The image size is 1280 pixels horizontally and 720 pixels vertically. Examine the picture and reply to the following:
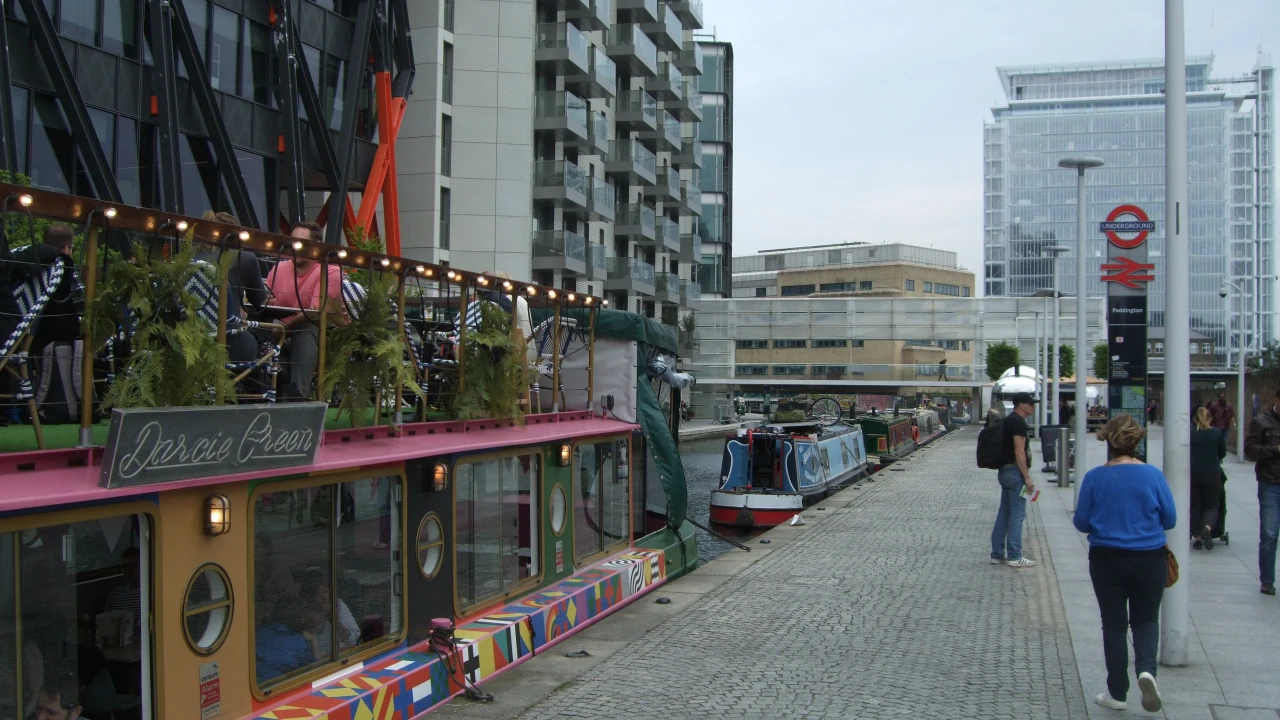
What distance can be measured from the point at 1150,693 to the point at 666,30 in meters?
55.3

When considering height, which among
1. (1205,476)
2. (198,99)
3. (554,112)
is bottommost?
(1205,476)

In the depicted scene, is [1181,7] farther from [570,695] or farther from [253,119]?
[253,119]

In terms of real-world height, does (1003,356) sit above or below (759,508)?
above

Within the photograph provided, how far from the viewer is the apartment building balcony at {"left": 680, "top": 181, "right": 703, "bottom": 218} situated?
207 ft

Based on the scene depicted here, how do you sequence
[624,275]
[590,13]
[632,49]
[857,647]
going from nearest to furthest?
[857,647], [590,13], [624,275], [632,49]

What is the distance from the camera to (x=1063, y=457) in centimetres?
2545

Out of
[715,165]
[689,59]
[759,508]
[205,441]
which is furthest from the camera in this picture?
[715,165]

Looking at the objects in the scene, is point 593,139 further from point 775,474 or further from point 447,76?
point 775,474

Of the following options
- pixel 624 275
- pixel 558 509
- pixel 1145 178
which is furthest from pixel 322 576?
pixel 1145 178

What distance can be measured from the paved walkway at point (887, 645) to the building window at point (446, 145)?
2797 centimetres

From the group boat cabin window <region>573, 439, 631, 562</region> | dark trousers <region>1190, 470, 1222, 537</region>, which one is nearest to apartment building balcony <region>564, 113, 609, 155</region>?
dark trousers <region>1190, 470, 1222, 537</region>

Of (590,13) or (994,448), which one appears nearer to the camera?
(994,448)

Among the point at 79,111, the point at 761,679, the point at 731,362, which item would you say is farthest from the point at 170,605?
the point at 731,362

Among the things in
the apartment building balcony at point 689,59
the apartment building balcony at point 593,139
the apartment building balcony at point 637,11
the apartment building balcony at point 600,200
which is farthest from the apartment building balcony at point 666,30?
the apartment building balcony at point 600,200
